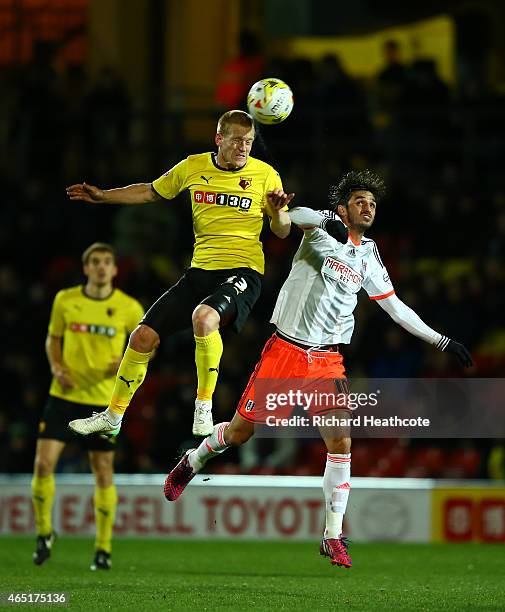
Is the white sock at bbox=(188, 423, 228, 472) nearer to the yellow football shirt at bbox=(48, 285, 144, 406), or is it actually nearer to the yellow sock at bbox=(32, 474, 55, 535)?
the yellow football shirt at bbox=(48, 285, 144, 406)

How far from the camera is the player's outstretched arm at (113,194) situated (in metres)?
8.68

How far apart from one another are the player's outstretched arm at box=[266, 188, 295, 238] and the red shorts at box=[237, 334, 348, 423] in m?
0.91

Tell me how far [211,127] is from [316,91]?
264 centimetres

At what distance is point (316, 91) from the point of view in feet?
53.5

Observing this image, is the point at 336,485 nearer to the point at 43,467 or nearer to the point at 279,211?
the point at 279,211

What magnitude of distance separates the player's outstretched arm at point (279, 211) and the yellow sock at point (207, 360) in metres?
0.79

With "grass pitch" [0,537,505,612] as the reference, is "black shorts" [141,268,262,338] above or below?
above

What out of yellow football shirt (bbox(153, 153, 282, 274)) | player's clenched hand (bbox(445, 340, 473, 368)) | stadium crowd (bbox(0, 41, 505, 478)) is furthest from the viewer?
stadium crowd (bbox(0, 41, 505, 478))

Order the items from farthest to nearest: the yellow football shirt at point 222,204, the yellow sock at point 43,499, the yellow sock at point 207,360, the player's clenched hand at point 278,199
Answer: the yellow sock at point 43,499 < the yellow football shirt at point 222,204 < the yellow sock at point 207,360 < the player's clenched hand at point 278,199

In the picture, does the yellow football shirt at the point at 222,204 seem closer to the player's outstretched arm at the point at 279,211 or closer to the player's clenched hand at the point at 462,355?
the player's outstretched arm at the point at 279,211

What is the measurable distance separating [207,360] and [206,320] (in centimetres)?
30

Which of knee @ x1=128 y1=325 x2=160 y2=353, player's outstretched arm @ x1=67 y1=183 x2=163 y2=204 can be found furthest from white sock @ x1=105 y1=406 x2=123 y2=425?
player's outstretched arm @ x1=67 y1=183 x2=163 y2=204

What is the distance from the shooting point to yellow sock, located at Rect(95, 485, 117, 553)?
10875mm

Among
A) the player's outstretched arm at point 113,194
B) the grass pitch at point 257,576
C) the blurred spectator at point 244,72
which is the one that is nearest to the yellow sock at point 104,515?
the grass pitch at point 257,576
